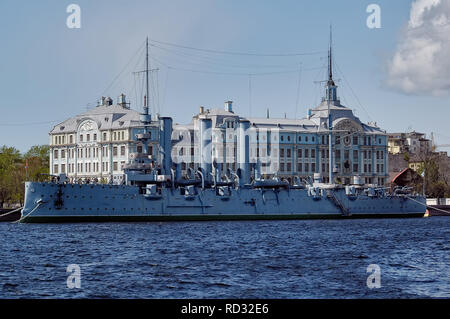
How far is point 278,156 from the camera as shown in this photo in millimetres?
131500

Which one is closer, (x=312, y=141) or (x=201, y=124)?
(x=201, y=124)

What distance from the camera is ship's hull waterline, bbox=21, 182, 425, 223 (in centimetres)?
7781

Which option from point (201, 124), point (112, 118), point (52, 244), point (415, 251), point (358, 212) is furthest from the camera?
point (112, 118)

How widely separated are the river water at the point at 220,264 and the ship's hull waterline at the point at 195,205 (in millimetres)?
12437

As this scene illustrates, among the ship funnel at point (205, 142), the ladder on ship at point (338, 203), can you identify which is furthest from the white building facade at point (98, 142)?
the ladder on ship at point (338, 203)

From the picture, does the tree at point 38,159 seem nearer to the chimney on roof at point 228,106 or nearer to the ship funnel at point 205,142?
the chimney on roof at point 228,106

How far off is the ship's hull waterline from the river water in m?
12.4

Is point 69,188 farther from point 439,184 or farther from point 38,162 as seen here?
point 439,184

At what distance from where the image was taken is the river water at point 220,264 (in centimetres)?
3180

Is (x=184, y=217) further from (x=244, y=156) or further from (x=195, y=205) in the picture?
(x=244, y=156)

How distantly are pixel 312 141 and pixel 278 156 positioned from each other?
826 centimetres

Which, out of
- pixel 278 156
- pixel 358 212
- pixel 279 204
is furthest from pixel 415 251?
pixel 278 156

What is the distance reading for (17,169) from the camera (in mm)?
125250
